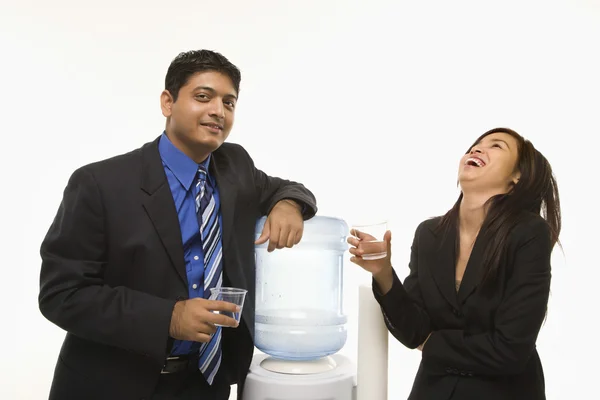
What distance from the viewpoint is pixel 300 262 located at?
8.63 ft

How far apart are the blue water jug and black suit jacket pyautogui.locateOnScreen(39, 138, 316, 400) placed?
0.69 meters

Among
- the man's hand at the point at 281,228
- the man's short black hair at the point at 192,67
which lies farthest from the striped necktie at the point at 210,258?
A: the man's short black hair at the point at 192,67

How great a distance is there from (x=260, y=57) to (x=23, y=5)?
1267 mm

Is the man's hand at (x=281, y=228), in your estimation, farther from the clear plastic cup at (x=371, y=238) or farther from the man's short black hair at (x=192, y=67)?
the man's short black hair at (x=192, y=67)

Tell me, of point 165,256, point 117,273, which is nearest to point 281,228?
point 165,256

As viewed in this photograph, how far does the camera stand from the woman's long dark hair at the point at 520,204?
1648mm

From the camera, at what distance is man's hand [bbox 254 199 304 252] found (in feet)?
5.67

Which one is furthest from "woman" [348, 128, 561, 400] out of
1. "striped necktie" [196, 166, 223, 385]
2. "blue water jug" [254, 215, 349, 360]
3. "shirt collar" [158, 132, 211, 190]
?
"blue water jug" [254, 215, 349, 360]

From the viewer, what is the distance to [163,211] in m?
1.65

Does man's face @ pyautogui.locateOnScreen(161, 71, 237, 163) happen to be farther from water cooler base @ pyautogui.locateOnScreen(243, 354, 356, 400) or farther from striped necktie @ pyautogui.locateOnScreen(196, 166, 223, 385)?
water cooler base @ pyautogui.locateOnScreen(243, 354, 356, 400)

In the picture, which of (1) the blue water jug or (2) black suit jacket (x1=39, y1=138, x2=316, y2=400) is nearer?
(2) black suit jacket (x1=39, y1=138, x2=316, y2=400)

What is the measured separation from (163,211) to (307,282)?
111 centimetres

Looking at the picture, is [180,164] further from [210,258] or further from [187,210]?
[210,258]

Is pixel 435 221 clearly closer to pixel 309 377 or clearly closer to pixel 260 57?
pixel 309 377
